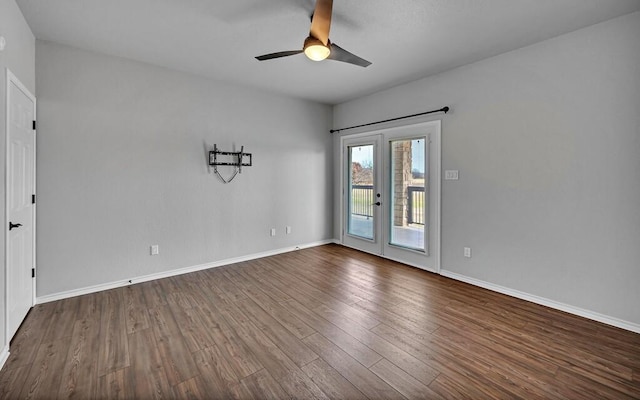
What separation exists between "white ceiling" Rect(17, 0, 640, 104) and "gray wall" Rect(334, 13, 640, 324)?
288 millimetres

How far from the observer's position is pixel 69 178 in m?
3.30

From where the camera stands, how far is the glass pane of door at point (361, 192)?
5211 millimetres

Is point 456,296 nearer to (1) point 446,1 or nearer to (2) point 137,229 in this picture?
(1) point 446,1

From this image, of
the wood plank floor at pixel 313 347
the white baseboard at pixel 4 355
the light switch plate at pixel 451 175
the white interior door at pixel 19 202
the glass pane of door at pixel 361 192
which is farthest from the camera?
the glass pane of door at pixel 361 192

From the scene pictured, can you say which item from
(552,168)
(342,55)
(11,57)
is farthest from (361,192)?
(11,57)

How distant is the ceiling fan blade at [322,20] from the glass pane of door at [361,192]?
113 inches

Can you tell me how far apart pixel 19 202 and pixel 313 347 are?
9.63 feet

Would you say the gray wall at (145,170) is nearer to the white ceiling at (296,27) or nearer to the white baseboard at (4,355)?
the white ceiling at (296,27)

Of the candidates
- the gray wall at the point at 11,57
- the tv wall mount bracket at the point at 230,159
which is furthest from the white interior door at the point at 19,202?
the tv wall mount bracket at the point at 230,159

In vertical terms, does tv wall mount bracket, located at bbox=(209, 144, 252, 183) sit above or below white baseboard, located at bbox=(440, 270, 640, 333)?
above

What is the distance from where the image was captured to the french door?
4207mm

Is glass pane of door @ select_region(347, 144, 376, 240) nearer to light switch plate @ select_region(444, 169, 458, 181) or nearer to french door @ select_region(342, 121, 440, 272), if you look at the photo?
french door @ select_region(342, 121, 440, 272)

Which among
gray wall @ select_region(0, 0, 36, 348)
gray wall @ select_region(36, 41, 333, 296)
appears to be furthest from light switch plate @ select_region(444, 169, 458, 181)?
gray wall @ select_region(0, 0, 36, 348)

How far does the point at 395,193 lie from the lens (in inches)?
187
